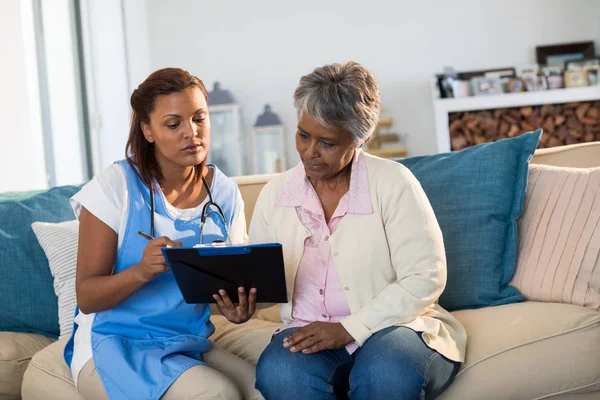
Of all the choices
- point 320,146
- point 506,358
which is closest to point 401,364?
point 506,358

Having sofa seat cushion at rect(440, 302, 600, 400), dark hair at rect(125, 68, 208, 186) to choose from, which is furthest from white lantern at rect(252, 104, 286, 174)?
sofa seat cushion at rect(440, 302, 600, 400)

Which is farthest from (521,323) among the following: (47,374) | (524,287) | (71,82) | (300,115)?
(71,82)

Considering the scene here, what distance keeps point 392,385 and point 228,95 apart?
521cm

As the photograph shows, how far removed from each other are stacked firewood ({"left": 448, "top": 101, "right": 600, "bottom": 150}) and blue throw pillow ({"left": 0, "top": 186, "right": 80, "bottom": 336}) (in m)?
4.12

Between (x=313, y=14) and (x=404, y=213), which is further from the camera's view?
(x=313, y=14)

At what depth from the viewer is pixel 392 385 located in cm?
165

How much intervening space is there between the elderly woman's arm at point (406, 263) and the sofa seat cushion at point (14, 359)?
985 millimetres

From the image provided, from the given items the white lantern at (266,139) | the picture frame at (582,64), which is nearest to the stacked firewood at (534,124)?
the picture frame at (582,64)

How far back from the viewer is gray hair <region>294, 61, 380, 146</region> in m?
1.83

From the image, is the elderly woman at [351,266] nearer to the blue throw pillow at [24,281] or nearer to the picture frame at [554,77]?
the blue throw pillow at [24,281]

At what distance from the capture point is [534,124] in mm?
5891

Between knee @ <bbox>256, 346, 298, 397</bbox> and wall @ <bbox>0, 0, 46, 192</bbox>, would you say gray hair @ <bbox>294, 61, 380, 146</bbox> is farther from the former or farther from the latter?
wall @ <bbox>0, 0, 46, 192</bbox>

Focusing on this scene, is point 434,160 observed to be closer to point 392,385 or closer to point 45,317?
point 392,385

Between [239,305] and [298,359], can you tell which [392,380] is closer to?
[298,359]
